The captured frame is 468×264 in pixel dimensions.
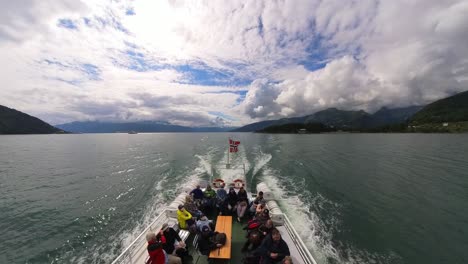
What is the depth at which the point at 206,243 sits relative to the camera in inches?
337

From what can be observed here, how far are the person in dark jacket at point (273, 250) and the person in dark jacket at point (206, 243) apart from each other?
172cm

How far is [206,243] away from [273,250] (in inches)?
107

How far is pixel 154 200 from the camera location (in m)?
19.2

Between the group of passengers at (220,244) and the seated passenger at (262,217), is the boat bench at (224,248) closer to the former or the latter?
the group of passengers at (220,244)

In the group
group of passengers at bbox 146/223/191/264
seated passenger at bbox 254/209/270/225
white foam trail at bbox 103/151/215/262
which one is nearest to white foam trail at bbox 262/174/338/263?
seated passenger at bbox 254/209/270/225

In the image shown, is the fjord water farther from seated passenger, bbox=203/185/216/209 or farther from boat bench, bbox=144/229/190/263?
seated passenger, bbox=203/185/216/209

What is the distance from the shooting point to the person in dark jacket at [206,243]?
331 inches

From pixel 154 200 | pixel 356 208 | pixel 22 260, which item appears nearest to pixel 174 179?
pixel 154 200

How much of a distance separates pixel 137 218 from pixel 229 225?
A: 924cm

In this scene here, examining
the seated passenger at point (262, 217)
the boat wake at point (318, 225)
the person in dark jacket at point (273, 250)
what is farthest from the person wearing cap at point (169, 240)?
the boat wake at point (318, 225)

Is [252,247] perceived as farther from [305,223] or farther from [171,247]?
[305,223]

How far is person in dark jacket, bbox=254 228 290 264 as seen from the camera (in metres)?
7.66

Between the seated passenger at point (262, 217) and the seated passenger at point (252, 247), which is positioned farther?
the seated passenger at point (262, 217)

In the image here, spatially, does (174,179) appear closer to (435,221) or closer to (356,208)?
(356,208)
